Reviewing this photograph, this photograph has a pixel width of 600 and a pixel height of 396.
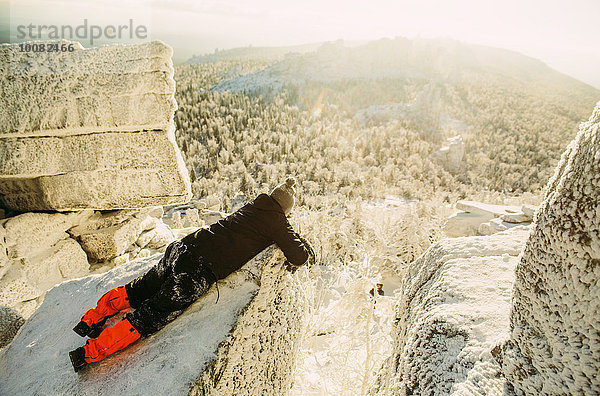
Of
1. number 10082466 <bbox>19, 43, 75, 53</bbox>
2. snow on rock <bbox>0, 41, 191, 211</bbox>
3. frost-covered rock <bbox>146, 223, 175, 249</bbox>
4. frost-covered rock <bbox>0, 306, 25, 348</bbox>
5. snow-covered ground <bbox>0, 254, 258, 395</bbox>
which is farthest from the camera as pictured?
frost-covered rock <bbox>146, 223, 175, 249</bbox>

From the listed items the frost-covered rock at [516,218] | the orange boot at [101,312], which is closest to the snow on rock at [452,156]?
the frost-covered rock at [516,218]

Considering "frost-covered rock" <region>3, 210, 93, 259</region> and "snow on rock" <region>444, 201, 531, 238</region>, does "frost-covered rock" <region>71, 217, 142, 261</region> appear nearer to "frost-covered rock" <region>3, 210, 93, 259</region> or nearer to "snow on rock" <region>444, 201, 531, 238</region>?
"frost-covered rock" <region>3, 210, 93, 259</region>

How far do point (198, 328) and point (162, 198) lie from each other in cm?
180

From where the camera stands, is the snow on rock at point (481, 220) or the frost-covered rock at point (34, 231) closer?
the frost-covered rock at point (34, 231)

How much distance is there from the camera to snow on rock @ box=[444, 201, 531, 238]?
6.21 m

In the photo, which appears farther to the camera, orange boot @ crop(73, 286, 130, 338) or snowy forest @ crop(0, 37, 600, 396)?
orange boot @ crop(73, 286, 130, 338)

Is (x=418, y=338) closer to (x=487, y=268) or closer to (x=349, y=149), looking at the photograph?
(x=487, y=268)

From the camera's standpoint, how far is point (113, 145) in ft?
9.73

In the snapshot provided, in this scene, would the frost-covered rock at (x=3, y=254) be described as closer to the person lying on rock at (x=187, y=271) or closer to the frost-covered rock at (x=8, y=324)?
the frost-covered rock at (x=8, y=324)

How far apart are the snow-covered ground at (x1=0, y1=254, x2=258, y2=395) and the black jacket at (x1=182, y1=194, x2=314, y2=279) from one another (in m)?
0.13

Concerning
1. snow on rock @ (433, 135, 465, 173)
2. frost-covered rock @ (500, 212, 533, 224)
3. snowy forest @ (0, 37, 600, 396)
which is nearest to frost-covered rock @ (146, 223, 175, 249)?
snowy forest @ (0, 37, 600, 396)

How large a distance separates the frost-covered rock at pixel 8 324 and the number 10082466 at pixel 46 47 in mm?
2226

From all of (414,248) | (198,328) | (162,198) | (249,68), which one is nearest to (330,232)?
(414,248)

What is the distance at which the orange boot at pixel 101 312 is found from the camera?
6.13 ft
